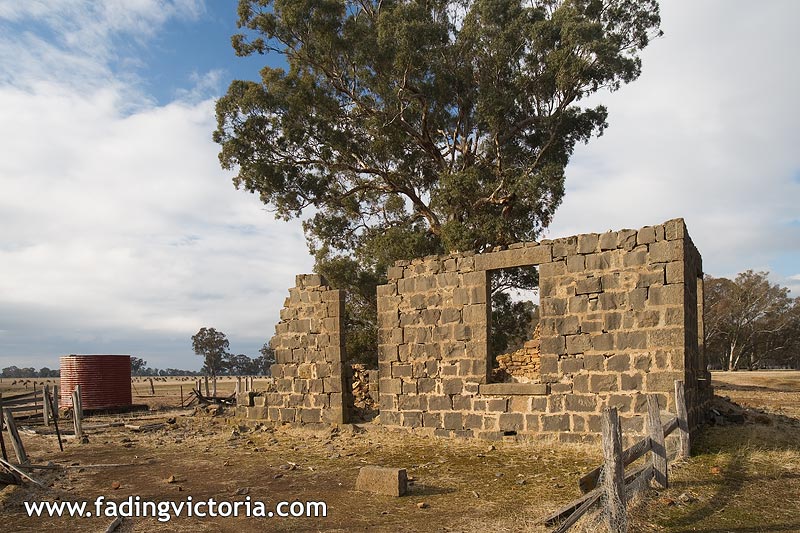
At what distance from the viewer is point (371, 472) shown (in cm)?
791

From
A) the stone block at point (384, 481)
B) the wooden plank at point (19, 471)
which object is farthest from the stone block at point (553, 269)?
the wooden plank at point (19, 471)

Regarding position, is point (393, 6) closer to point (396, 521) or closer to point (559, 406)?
point (559, 406)

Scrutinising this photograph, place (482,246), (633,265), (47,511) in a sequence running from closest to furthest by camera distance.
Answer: (47,511) → (633,265) → (482,246)

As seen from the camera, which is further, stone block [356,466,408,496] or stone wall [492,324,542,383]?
stone wall [492,324,542,383]

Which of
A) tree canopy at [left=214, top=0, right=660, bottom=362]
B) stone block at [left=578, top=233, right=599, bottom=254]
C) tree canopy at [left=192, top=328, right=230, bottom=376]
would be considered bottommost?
tree canopy at [left=192, top=328, right=230, bottom=376]

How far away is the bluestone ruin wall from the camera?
380 inches

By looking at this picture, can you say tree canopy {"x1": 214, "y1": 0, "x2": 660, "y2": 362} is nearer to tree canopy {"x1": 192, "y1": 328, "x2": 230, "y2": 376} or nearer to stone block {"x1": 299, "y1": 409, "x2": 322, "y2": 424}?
stone block {"x1": 299, "y1": 409, "x2": 322, "y2": 424}

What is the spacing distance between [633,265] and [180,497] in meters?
7.80

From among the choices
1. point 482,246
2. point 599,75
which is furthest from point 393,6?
point 482,246

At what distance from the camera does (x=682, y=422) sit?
8.35 meters

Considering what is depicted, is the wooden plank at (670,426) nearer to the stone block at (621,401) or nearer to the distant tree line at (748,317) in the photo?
the stone block at (621,401)

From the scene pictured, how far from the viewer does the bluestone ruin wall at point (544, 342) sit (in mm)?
9641

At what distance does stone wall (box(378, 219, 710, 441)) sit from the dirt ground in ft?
1.95

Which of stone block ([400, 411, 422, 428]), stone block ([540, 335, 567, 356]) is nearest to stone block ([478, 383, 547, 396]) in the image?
stone block ([540, 335, 567, 356])
